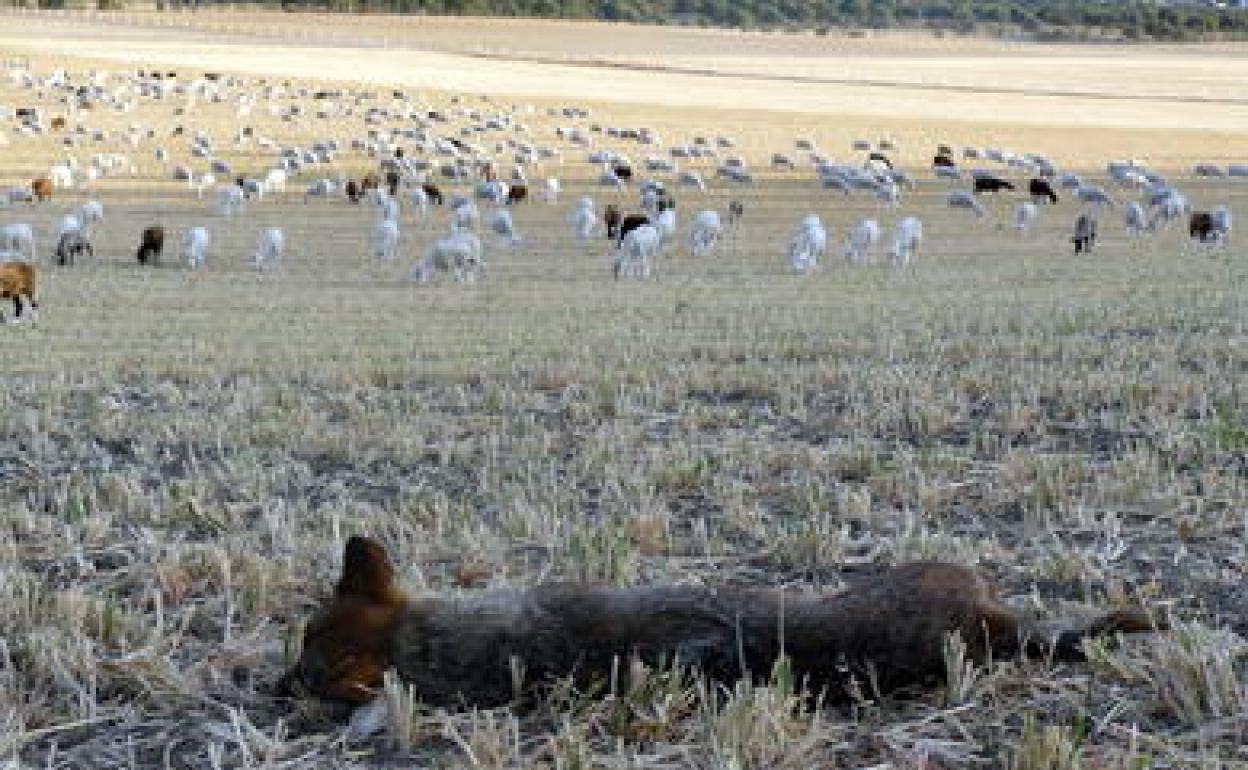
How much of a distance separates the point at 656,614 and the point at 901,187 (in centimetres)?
4101

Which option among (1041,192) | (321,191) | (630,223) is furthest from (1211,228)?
(321,191)

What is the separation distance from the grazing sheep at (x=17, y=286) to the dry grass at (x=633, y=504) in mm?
3303

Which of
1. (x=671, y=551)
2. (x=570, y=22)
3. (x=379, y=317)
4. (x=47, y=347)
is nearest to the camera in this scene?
(x=671, y=551)

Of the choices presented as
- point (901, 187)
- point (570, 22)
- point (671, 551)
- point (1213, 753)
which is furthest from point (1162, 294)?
point (570, 22)

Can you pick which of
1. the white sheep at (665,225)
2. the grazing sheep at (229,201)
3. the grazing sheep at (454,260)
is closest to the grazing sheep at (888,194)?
the white sheep at (665,225)

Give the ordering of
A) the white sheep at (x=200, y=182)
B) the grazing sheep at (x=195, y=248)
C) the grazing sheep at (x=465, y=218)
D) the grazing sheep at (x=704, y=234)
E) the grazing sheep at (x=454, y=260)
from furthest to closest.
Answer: the white sheep at (x=200, y=182), the grazing sheep at (x=465, y=218), the grazing sheep at (x=704, y=234), the grazing sheep at (x=195, y=248), the grazing sheep at (x=454, y=260)

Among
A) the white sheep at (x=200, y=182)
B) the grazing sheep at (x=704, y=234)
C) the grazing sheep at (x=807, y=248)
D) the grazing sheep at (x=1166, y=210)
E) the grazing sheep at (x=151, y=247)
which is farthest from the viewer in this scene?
the white sheep at (x=200, y=182)

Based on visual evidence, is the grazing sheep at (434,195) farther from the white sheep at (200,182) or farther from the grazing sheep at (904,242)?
the grazing sheep at (904,242)

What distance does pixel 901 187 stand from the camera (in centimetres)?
4359

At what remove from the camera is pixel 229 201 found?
35406mm

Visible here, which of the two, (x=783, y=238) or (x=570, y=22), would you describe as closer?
(x=783, y=238)

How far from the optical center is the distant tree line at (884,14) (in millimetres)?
111812

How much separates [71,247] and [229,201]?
9.21 metres

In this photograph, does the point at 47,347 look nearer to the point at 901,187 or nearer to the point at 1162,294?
the point at 1162,294
